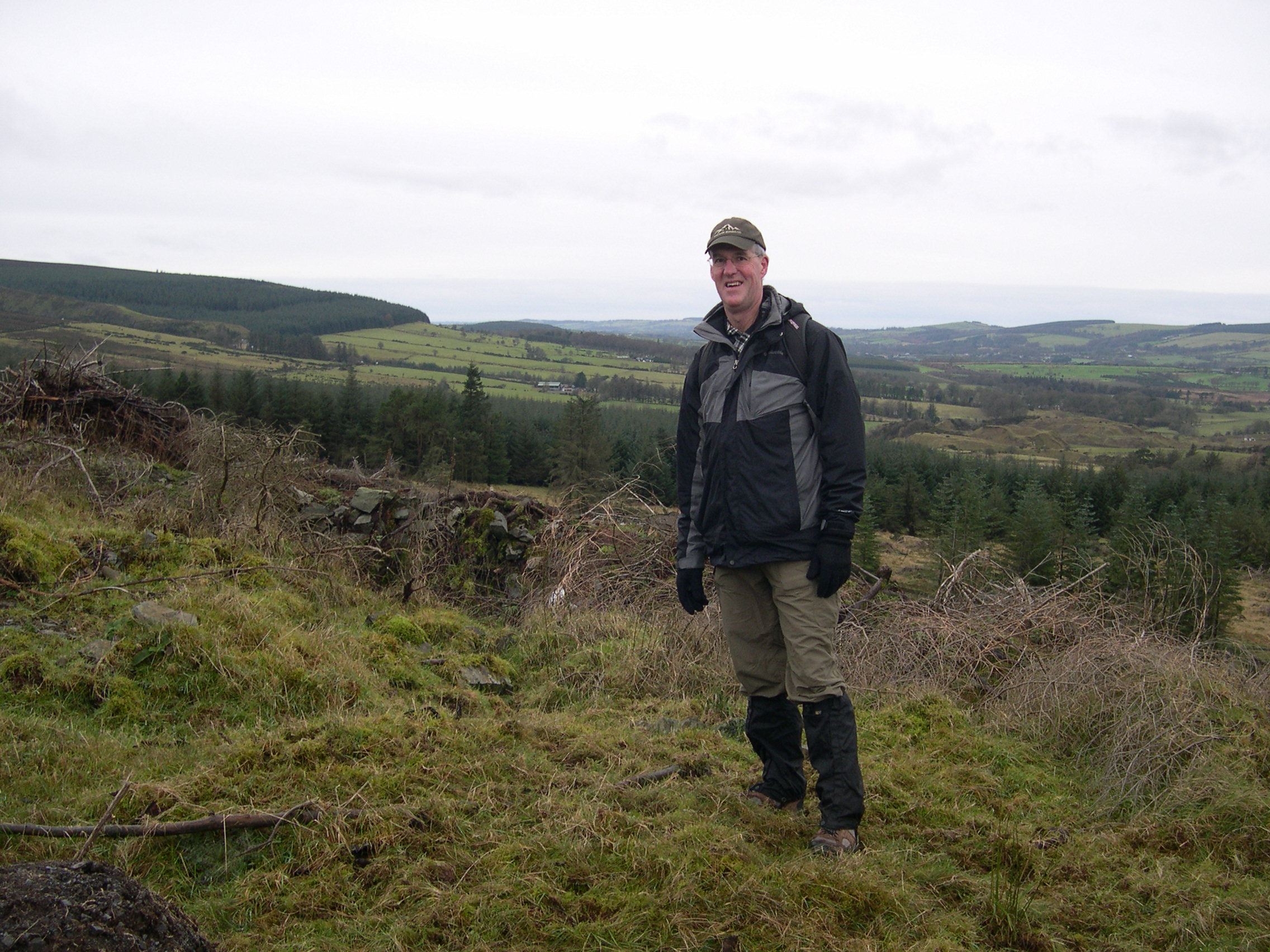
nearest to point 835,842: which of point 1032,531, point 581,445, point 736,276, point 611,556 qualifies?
point 736,276

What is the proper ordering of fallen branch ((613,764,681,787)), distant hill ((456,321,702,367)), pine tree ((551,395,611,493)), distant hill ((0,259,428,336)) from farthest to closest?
1. distant hill ((456,321,702,367))
2. distant hill ((0,259,428,336))
3. pine tree ((551,395,611,493))
4. fallen branch ((613,764,681,787))

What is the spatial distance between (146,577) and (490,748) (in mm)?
3062

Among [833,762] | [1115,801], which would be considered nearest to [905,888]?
[833,762]

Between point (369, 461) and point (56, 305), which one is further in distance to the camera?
point (56, 305)

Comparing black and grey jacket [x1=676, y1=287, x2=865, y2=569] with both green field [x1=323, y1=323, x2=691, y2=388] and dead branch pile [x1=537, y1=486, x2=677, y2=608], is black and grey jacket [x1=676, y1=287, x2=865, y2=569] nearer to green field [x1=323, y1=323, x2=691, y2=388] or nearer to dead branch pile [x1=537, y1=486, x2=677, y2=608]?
dead branch pile [x1=537, y1=486, x2=677, y2=608]

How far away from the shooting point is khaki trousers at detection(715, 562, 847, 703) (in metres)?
3.17

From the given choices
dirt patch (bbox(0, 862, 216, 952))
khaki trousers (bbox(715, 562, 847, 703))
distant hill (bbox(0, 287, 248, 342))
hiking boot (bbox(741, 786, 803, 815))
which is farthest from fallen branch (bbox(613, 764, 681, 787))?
distant hill (bbox(0, 287, 248, 342))

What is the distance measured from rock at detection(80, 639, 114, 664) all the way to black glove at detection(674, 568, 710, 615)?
9.47 feet

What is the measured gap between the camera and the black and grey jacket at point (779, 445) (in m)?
3.17

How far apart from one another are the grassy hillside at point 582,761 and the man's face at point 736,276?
7.03 feet

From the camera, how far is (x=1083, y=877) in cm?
A: 294

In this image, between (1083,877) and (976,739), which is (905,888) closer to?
(1083,877)

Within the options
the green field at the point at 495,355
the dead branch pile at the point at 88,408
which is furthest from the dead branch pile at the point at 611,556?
the green field at the point at 495,355

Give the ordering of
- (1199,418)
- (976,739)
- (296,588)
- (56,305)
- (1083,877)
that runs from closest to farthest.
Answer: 1. (1083,877)
2. (976,739)
3. (296,588)
4. (56,305)
5. (1199,418)
